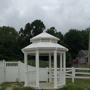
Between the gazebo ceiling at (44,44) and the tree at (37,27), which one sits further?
the tree at (37,27)

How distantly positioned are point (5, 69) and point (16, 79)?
1.25 metres

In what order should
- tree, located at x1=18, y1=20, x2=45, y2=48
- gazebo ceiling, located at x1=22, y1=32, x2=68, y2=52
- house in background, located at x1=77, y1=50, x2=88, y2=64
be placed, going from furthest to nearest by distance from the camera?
house in background, located at x1=77, y1=50, x2=88, y2=64, tree, located at x1=18, y1=20, x2=45, y2=48, gazebo ceiling, located at x1=22, y1=32, x2=68, y2=52

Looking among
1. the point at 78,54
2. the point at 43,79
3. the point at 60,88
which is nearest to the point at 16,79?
the point at 43,79

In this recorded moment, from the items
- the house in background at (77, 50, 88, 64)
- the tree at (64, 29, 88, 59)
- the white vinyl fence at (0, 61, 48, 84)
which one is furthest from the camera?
the tree at (64, 29, 88, 59)

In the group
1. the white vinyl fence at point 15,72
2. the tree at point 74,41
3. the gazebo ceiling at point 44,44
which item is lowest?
the white vinyl fence at point 15,72

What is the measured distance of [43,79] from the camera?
57.3 ft

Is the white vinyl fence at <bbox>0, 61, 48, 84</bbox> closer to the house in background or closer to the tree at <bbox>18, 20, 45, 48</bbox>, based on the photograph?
the tree at <bbox>18, 20, 45, 48</bbox>

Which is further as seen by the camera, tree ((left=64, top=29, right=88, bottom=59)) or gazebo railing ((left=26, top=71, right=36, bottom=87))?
tree ((left=64, top=29, right=88, bottom=59))

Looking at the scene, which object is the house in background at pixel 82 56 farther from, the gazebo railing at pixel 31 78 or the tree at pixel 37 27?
the gazebo railing at pixel 31 78

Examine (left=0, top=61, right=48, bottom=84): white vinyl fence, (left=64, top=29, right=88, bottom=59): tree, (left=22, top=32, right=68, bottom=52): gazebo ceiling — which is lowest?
(left=0, top=61, right=48, bottom=84): white vinyl fence

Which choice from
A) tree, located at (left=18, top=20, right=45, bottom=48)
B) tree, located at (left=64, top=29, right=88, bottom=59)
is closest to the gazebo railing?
tree, located at (left=18, top=20, right=45, bottom=48)

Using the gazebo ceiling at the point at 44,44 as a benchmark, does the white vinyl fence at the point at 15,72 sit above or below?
below

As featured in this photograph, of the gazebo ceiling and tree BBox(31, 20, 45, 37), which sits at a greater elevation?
tree BBox(31, 20, 45, 37)

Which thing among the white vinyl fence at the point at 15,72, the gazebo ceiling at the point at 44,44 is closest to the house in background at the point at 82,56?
the white vinyl fence at the point at 15,72
